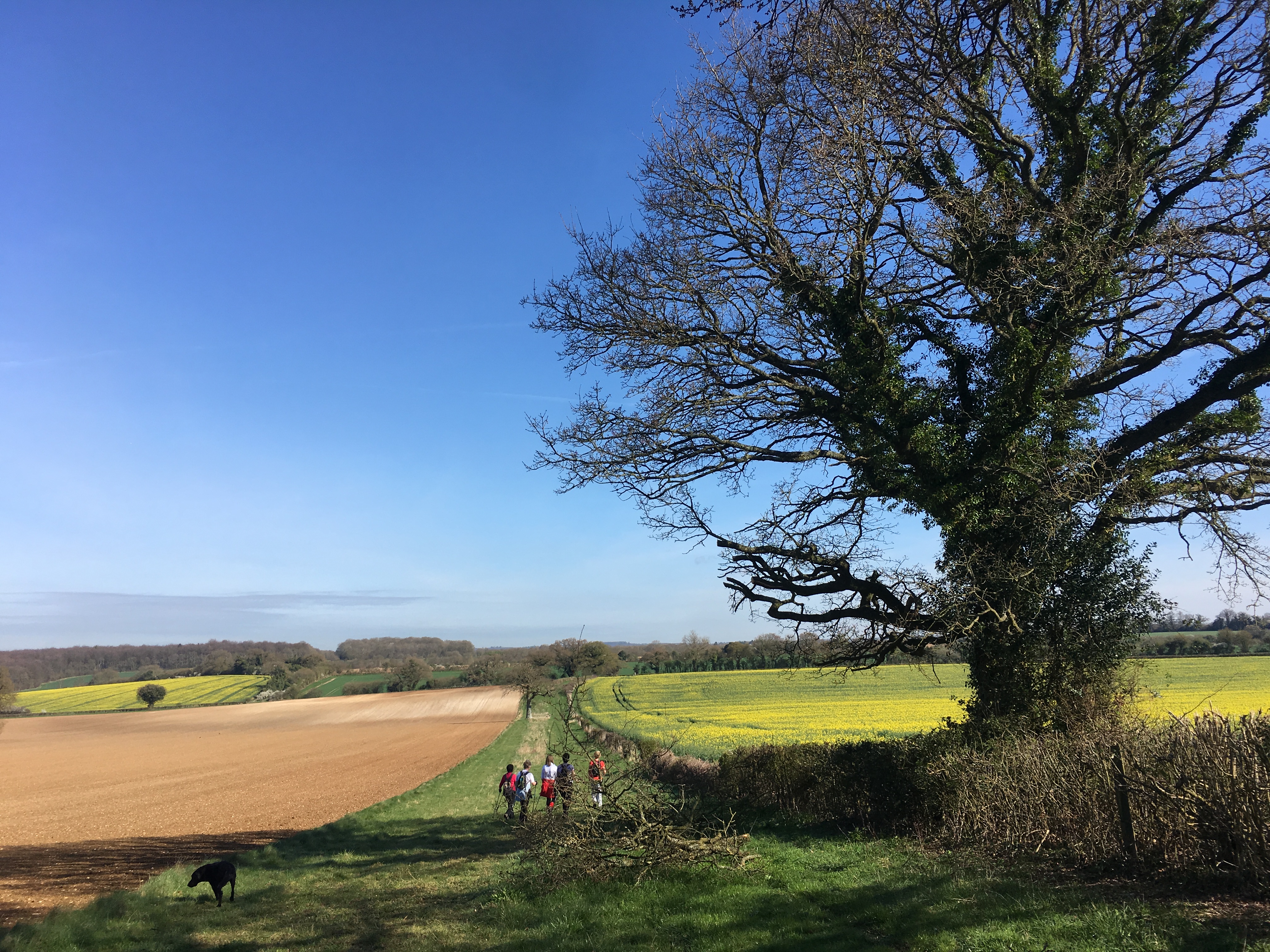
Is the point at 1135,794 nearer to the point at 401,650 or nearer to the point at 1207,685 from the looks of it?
the point at 1207,685

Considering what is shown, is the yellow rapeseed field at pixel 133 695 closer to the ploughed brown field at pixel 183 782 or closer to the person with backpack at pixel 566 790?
the ploughed brown field at pixel 183 782

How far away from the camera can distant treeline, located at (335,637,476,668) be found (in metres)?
161

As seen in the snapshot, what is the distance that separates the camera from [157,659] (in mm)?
151375

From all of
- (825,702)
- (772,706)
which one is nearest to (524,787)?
(772,706)

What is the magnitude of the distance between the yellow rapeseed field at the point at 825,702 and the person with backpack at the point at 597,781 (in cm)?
455

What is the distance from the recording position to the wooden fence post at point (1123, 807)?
25.7 feet

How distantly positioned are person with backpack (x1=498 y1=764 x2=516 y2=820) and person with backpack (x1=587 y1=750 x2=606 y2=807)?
3652mm

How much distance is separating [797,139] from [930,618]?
8643mm

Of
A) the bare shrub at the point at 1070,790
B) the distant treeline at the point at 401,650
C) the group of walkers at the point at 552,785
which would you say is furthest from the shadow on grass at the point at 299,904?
the distant treeline at the point at 401,650

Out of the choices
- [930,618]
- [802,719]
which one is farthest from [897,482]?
[802,719]

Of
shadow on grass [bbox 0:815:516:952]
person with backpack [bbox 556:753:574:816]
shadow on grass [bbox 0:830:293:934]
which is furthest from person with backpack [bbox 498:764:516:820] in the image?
shadow on grass [bbox 0:830:293:934]

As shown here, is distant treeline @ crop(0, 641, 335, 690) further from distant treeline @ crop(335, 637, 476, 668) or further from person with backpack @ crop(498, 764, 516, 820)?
person with backpack @ crop(498, 764, 516, 820)

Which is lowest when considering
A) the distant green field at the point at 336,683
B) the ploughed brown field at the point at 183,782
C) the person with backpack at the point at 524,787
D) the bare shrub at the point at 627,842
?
the distant green field at the point at 336,683

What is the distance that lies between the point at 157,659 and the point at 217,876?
172 metres
